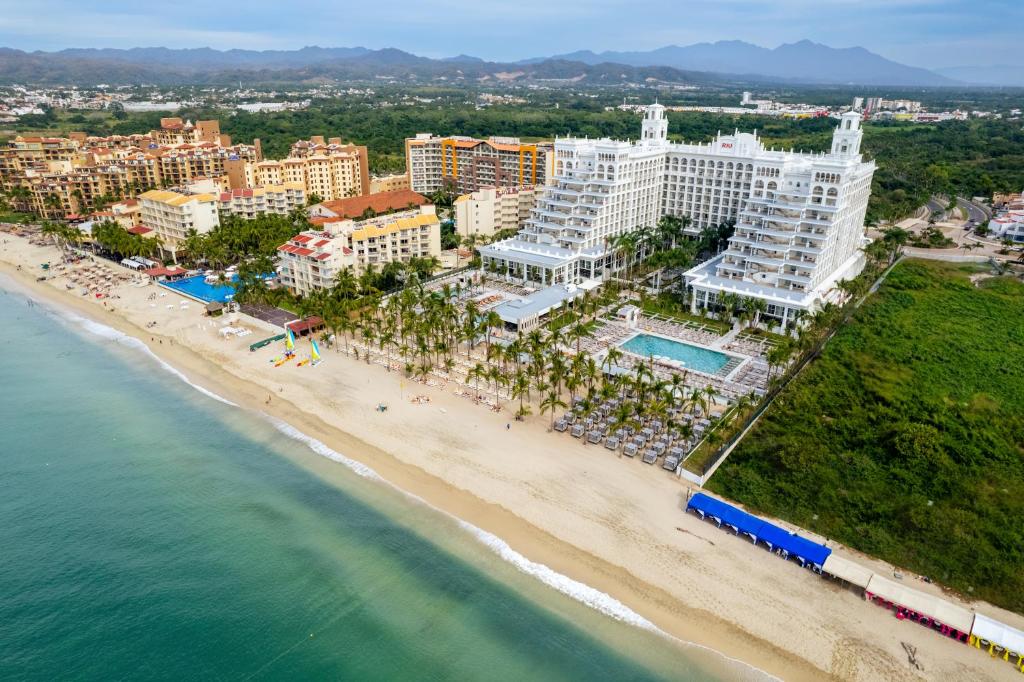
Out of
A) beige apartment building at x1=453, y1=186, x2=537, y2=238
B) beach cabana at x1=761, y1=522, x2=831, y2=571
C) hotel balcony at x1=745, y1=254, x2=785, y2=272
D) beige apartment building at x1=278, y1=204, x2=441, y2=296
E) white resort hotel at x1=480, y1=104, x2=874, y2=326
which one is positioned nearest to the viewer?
beach cabana at x1=761, y1=522, x2=831, y2=571

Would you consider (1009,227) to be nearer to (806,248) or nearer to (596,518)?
(806,248)

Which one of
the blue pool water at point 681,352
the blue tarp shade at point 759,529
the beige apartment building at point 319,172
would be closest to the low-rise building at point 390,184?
the beige apartment building at point 319,172

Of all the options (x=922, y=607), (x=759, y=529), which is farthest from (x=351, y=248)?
(x=922, y=607)

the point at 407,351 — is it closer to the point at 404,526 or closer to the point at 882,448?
the point at 404,526

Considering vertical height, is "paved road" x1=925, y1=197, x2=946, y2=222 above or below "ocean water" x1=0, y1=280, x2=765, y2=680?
above

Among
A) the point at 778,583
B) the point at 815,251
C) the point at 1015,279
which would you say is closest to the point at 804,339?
the point at 815,251

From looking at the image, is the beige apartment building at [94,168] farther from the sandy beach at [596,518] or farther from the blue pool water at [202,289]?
Result: the sandy beach at [596,518]

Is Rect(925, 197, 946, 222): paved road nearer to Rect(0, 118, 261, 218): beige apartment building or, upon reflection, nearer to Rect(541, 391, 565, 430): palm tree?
Rect(541, 391, 565, 430): palm tree

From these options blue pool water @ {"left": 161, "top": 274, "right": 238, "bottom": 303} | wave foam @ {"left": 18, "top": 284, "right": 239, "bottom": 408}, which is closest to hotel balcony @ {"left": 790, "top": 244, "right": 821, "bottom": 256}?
wave foam @ {"left": 18, "top": 284, "right": 239, "bottom": 408}
